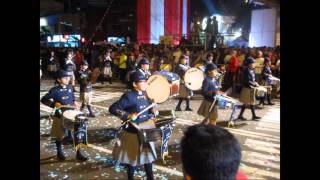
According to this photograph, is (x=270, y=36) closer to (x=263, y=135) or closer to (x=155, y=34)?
(x=155, y=34)

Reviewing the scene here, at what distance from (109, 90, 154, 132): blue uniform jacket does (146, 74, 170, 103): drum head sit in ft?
4.21

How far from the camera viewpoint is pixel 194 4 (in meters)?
31.9

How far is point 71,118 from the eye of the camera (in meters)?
7.39

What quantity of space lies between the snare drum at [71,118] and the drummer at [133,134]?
1370mm

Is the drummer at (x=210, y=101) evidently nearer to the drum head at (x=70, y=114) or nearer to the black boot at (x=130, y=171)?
the drum head at (x=70, y=114)

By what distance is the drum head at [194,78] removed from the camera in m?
11.8

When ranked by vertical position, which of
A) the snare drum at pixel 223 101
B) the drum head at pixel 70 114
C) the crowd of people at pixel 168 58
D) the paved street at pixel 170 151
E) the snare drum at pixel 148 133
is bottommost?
the paved street at pixel 170 151

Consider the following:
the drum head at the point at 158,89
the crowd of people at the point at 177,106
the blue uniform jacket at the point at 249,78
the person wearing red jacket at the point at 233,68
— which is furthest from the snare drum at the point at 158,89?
the person wearing red jacket at the point at 233,68

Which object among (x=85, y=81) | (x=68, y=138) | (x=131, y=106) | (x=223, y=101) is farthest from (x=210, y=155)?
(x=85, y=81)

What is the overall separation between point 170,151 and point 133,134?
2393 mm

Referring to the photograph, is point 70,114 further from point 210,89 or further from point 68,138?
point 210,89

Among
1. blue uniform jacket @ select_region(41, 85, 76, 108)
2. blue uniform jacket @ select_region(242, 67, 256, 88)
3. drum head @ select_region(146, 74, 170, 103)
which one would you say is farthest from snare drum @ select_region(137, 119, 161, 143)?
blue uniform jacket @ select_region(242, 67, 256, 88)
